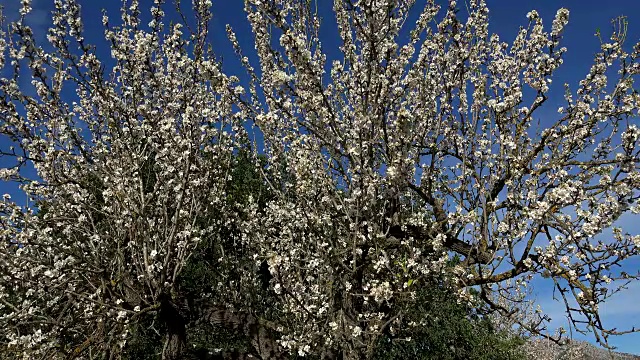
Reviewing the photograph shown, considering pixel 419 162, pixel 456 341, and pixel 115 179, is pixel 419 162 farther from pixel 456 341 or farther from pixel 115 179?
pixel 456 341

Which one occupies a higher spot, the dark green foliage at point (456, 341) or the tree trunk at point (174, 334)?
the dark green foliage at point (456, 341)

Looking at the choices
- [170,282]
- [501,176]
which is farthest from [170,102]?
[501,176]

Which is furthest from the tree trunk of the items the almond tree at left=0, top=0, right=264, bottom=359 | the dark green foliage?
the dark green foliage

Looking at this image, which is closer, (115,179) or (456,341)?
(115,179)

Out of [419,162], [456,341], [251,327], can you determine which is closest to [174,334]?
[251,327]

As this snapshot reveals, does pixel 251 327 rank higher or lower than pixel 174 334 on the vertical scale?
higher

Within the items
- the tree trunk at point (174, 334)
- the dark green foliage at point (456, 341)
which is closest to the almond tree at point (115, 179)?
the tree trunk at point (174, 334)

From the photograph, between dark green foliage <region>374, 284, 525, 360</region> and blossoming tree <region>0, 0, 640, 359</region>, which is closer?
blossoming tree <region>0, 0, 640, 359</region>

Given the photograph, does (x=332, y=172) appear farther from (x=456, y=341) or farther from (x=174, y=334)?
(x=456, y=341)

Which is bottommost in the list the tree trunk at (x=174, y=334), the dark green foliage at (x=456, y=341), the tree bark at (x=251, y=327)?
the tree trunk at (x=174, y=334)

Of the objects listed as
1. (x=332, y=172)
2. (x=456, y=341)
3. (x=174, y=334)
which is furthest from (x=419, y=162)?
(x=456, y=341)

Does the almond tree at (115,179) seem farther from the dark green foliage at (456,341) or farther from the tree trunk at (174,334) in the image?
the dark green foliage at (456,341)

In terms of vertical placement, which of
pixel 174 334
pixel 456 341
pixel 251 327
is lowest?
pixel 174 334

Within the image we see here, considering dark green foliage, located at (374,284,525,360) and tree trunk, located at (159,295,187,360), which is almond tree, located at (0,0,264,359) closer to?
tree trunk, located at (159,295,187,360)
